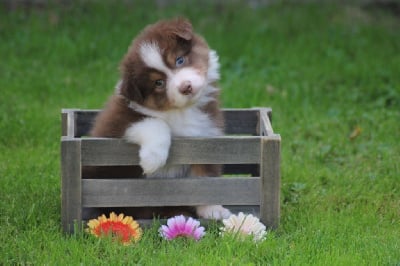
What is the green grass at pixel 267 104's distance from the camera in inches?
154

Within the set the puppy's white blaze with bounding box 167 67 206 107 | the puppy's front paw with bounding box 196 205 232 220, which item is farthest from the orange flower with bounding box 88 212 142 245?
the puppy's white blaze with bounding box 167 67 206 107

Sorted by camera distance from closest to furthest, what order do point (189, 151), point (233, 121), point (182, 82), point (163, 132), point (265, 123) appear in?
point (182, 82), point (163, 132), point (189, 151), point (265, 123), point (233, 121)

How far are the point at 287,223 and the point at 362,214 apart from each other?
474 millimetres

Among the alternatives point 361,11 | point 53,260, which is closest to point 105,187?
point 53,260

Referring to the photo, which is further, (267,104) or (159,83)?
(267,104)

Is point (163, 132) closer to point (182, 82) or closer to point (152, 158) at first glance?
point (152, 158)

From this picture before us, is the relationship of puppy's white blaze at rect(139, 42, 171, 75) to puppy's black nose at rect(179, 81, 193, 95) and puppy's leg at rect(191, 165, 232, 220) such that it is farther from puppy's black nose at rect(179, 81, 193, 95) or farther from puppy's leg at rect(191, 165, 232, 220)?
puppy's leg at rect(191, 165, 232, 220)

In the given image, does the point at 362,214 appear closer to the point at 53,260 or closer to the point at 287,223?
the point at 287,223

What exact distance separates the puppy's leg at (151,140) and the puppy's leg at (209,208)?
0.31m

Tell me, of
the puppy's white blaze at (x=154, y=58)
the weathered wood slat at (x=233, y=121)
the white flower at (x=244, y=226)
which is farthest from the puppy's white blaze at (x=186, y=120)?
the weathered wood slat at (x=233, y=121)

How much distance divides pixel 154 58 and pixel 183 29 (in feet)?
0.74

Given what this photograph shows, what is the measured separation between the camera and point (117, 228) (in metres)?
4.01

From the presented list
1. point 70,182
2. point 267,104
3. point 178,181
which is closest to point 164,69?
point 178,181

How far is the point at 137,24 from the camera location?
8.16m
